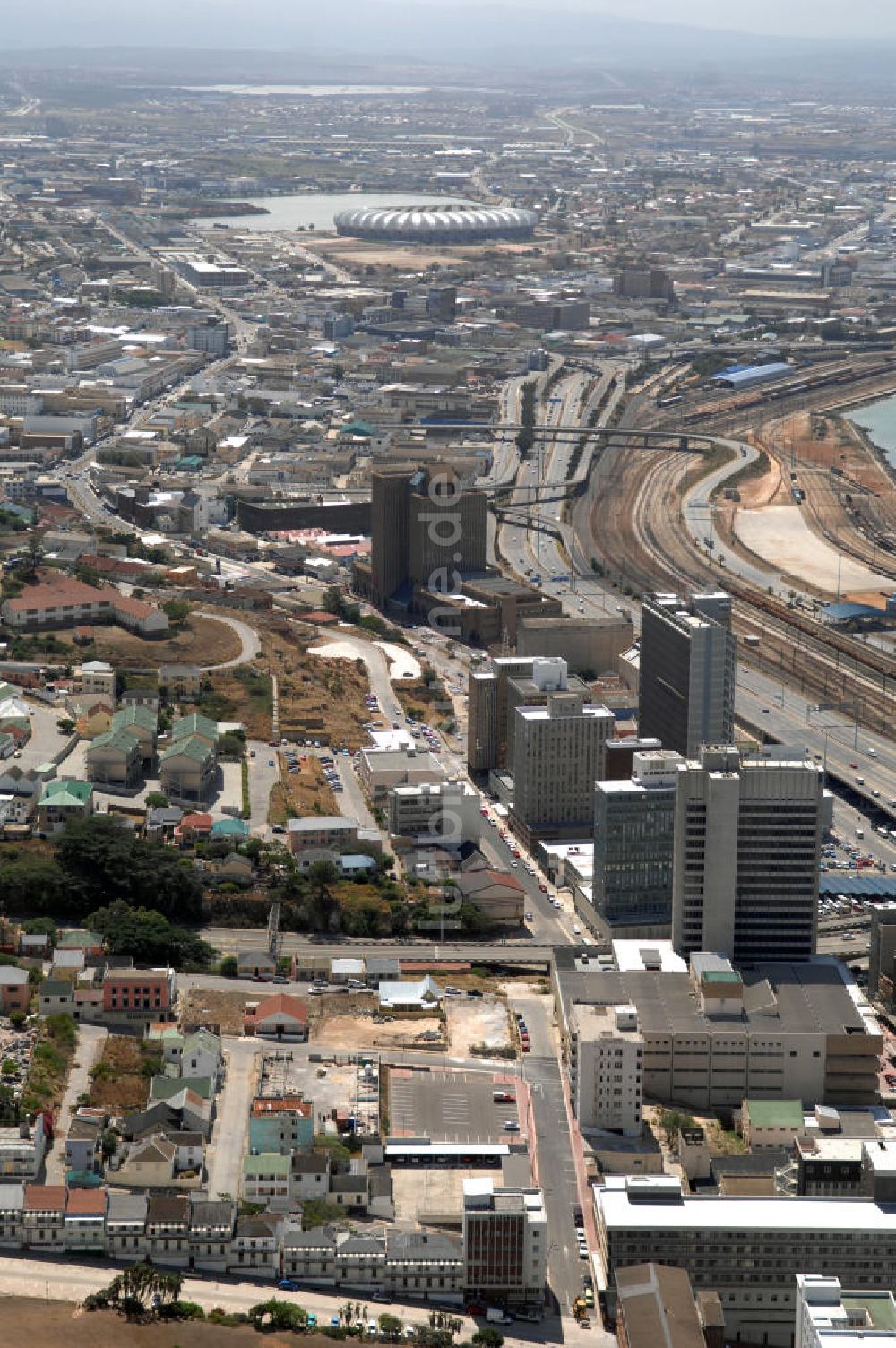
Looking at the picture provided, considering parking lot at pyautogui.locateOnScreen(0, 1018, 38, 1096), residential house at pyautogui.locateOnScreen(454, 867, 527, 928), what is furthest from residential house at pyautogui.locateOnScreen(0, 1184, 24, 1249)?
residential house at pyautogui.locateOnScreen(454, 867, 527, 928)

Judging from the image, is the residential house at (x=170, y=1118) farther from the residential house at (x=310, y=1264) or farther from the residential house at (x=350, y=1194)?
the residential house at (x=310, y=1264)

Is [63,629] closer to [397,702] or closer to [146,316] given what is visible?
[397,702]

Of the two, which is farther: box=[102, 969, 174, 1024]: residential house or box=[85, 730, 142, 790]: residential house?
box=[85, 730, 142, 790]: residential house

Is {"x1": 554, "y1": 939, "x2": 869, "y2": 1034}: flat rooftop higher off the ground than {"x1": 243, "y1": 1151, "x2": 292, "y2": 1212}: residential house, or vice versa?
{"x1": 554, "y1": 939, "x2": 869, "y2": 1034}: flat rooftop

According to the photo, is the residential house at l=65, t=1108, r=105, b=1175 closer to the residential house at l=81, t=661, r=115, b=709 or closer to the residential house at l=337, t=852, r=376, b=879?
the residential house at l=337, t=852, r=376, b=879

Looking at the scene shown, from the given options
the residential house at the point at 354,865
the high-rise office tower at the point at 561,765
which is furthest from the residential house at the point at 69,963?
the high-rise office tower at the point at 561,765

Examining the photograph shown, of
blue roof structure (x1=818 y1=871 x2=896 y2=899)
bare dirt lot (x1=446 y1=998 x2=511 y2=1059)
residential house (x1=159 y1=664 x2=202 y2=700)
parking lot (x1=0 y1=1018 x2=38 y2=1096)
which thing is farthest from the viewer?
residential house (x1=159 y1=664 x2=202 y2=700)

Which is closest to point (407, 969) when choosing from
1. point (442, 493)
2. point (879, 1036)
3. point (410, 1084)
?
point (410, 1084)

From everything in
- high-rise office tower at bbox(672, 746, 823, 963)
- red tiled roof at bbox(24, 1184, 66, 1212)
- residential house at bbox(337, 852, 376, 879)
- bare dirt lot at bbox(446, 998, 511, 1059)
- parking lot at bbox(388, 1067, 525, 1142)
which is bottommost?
bare dirt lot at bbox(446, 998, 511, 1059)
